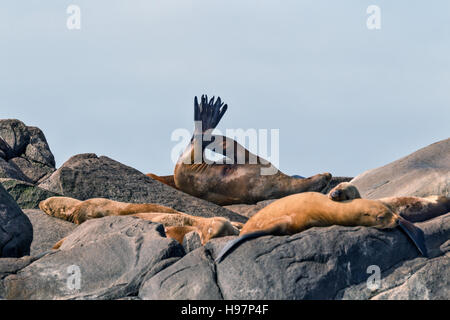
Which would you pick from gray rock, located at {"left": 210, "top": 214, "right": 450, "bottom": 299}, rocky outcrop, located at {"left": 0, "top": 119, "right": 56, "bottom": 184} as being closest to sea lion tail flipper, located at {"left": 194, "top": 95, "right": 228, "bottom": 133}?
rocky outcrop, located at {"left": 0, "top": 119, "right": 56, "bottom": 184}

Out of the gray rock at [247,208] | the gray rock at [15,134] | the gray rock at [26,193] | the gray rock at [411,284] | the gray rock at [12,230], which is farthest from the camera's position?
the gray rock at [15,134]

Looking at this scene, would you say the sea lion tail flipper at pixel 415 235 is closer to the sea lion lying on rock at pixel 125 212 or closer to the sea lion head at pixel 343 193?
the sea lion head at pixel 343 193

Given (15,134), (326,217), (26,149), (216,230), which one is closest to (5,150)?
(26,149)

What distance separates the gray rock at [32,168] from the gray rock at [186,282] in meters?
9.66

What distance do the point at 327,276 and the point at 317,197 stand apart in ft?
3.44

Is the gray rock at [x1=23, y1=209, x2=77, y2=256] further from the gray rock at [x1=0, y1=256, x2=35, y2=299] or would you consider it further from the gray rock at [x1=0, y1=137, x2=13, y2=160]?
the gray rock at [x1=0, y1=137, x2=13, y2=160]

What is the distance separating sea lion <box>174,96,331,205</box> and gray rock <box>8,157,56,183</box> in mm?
3920

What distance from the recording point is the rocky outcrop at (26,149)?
57.3ft

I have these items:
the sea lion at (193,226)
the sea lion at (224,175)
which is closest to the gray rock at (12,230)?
the sea lion at (193,226)

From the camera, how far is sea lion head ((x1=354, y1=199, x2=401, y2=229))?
8055 mm

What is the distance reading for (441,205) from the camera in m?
9.72

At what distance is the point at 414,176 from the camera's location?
1265 centimetres

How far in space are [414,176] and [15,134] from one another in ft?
33.3
